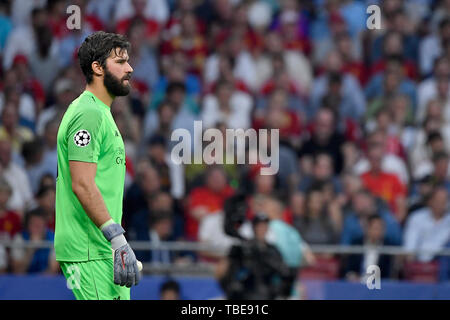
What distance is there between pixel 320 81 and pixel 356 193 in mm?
2597

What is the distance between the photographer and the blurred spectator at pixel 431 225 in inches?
455

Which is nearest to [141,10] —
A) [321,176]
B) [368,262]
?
[321,176]

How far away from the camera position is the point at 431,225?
11.6 meters

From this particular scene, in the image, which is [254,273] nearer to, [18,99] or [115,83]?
[115,83]

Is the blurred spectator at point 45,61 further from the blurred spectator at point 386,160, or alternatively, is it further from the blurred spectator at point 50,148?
the blurred spectator at point 386,160

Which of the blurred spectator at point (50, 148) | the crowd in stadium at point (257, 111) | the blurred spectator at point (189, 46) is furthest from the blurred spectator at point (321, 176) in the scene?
the blurred spectator at point (50, 148)

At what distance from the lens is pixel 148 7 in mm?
14891

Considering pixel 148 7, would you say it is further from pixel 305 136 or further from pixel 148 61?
pixel 305 136

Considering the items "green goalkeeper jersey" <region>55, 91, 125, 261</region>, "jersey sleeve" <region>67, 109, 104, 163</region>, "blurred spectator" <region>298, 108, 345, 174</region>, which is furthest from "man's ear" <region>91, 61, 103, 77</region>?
"blurred spectator" <region>298, 108, 345, 174</region>

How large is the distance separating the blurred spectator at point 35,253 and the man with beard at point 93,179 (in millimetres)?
4927

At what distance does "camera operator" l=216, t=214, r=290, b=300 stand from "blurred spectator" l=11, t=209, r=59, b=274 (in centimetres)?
180

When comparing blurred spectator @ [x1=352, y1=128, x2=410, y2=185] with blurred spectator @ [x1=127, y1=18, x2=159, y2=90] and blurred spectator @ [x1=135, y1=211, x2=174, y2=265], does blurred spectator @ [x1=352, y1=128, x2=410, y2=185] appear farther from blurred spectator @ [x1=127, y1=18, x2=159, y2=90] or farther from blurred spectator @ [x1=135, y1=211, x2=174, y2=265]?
blurred spectator @ [x1=127, y1=18, x2=159, y2=90]
